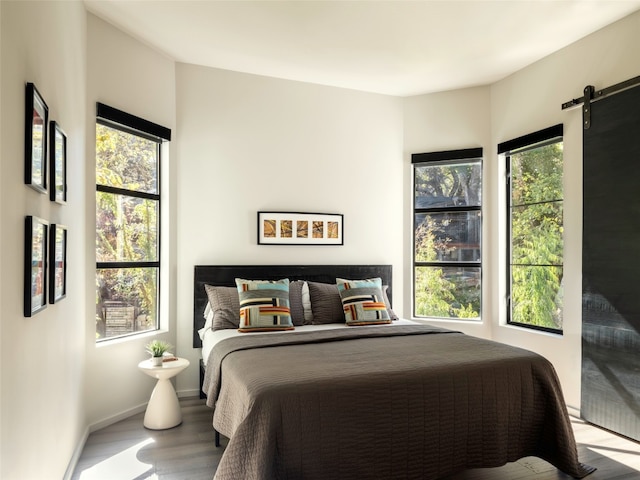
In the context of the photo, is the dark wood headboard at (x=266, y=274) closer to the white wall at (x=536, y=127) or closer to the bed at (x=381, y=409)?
the white wall at (x=536, y=127)

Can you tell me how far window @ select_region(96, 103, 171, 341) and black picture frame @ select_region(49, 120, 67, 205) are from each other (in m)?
1.08

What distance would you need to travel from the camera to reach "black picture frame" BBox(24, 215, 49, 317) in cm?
175

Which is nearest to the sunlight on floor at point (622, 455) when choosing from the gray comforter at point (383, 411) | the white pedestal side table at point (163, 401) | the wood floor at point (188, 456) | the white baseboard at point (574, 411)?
the wood floor at point (188, 456)

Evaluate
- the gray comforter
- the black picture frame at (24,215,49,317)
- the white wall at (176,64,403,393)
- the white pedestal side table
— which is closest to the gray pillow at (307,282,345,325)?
the white wall at (176,64,403,393)

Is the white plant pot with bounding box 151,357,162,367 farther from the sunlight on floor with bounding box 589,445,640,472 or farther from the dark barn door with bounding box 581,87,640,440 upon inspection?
the dark barn door with bounding box 581,87,640,440

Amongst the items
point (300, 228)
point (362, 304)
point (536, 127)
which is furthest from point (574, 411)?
point (300, 228)

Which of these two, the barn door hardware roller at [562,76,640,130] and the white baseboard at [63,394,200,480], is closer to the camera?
the white baseboard at [63,394,200,480]

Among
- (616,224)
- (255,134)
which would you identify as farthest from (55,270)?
(616,224)

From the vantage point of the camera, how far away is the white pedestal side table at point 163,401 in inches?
132

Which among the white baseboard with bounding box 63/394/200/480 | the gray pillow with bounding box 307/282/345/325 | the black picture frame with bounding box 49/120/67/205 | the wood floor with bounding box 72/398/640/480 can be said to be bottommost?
the wood floor with bounding box 72/398/640/480

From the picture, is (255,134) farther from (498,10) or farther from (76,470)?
(76,470)

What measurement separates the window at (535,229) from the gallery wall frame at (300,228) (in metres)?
1.67

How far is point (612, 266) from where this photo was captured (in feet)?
11.0

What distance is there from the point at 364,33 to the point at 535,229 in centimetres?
225
